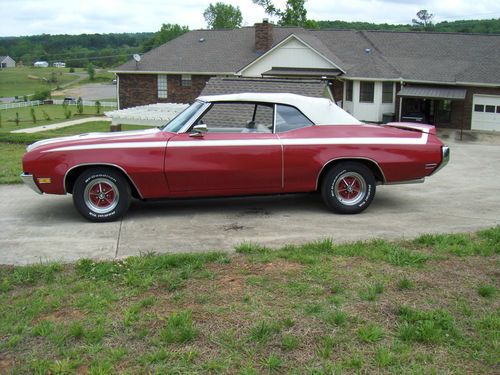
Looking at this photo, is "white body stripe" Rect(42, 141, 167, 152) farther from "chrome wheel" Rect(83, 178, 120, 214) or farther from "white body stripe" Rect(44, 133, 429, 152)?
"chrome wheel" Rect(83, 178, 120, 214)

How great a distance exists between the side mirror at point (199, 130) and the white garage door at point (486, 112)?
80.2 ft

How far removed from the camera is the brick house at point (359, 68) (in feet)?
95.1

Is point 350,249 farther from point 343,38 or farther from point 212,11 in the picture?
point 212,11

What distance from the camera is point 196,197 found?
7.38 m

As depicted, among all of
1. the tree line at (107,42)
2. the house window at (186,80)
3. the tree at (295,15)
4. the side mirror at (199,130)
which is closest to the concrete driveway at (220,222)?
the side mirror at (199,130)

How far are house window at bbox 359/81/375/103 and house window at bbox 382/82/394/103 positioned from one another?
1.81 feet

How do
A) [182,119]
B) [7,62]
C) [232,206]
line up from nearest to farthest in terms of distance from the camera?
[182,119]
[232,206]
[7,62]

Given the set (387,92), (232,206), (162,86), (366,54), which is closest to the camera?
(232,206)

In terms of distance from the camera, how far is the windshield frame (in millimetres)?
7395

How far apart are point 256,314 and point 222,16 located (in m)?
89.6

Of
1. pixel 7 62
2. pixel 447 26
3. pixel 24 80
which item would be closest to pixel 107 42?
pixel 7 62

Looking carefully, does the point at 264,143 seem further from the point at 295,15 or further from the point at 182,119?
the point at 295,15

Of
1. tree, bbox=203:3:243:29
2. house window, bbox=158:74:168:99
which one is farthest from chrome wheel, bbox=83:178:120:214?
tree, bbox=203:3:243:29

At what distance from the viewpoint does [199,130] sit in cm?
724
